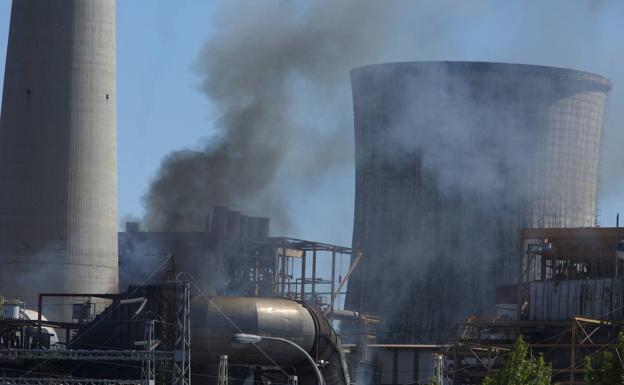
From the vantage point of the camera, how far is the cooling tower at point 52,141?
7762 centimetres

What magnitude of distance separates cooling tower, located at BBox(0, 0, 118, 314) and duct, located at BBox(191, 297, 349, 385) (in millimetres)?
21059

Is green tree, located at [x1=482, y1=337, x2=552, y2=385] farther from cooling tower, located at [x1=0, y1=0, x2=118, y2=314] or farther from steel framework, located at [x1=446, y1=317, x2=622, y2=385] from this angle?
cooling tower, located at [x1=0, y1=0, x2=118, y2=314]

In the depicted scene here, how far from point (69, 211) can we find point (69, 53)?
8.14 meters

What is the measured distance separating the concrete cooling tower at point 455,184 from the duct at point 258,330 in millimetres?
41731

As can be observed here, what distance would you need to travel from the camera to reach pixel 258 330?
190 feet

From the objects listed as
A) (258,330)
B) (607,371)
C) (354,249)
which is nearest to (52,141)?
(258,330)

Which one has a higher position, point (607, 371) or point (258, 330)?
point (258, 330)

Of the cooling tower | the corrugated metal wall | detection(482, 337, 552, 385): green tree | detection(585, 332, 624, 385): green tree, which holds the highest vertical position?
the cooling tower

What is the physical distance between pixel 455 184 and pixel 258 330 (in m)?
50.0

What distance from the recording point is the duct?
57.8 m

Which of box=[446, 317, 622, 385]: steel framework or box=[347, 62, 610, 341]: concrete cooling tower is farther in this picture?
box=[347, 62, 610, 341]: concrete cooling tower

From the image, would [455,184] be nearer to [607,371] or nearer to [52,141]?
[52,141]

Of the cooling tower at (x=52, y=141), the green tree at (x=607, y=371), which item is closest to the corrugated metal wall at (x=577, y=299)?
the cooling tower at (x=52, y=141)

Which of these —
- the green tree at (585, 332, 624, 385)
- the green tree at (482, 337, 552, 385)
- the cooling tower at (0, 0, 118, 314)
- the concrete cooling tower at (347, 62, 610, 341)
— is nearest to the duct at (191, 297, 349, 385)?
the green tree at (482, 337, 552, 385)
